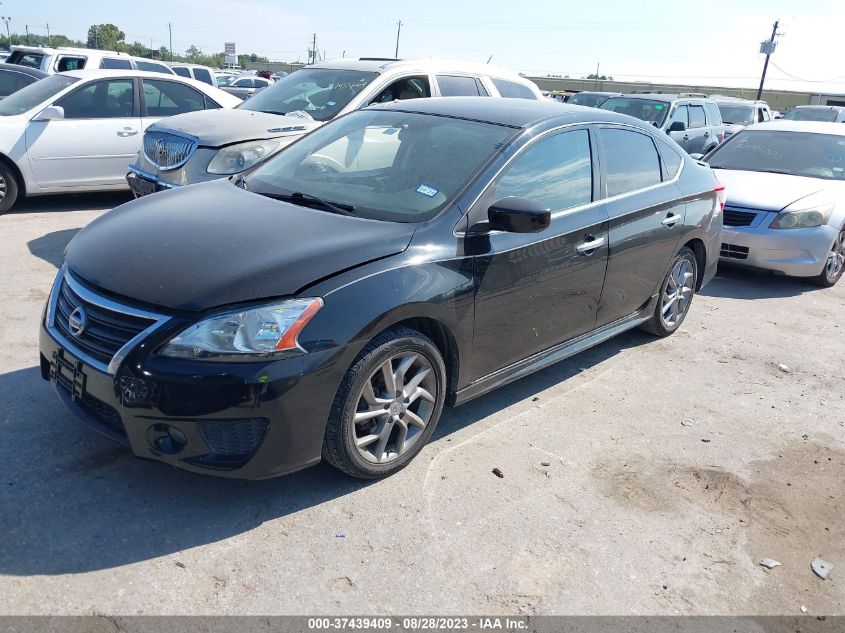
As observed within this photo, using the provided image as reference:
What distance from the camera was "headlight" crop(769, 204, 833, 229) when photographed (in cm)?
754

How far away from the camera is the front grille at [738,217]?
7656mm

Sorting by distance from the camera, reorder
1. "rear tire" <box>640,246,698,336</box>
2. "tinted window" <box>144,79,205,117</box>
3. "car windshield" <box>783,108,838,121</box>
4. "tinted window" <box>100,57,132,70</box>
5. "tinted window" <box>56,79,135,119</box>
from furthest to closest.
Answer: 1. "car windshield" <box>783,108,838,121</box>
2. "tinted window" <box>100,57,132,70</box>
3. "tinted window" <box>144,79,205,117</box>
4. "tinted window" <box>56,79,135,119</box>
5. "rear tire" <box>640,246,698,336</box>

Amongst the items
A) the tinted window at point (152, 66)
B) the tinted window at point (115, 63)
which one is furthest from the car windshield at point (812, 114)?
the tinted window at point (115, 63)

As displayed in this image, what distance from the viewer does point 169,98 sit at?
916 cm

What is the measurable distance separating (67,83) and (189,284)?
22.1ft

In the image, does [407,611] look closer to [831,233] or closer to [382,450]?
[382,450]

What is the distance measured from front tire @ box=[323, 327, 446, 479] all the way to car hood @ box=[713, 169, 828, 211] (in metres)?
5.05

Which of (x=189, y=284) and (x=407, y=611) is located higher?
(x=189, y=284)

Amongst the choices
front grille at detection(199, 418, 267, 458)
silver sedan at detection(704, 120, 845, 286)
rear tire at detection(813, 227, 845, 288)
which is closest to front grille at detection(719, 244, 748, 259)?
silver sedan at detection(704, 120, 845, 286)

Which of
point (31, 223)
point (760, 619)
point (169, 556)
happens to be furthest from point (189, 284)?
point (31, 223)

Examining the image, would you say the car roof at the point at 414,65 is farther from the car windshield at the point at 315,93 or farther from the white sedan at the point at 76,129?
the white sedan at the point at 76,129

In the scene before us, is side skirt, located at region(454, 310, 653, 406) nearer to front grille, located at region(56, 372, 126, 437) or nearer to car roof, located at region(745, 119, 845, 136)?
front grille, located at region(56, 372, 126, 437)

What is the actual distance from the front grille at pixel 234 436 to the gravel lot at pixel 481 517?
1.19ft

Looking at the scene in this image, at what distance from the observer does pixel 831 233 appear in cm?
756
